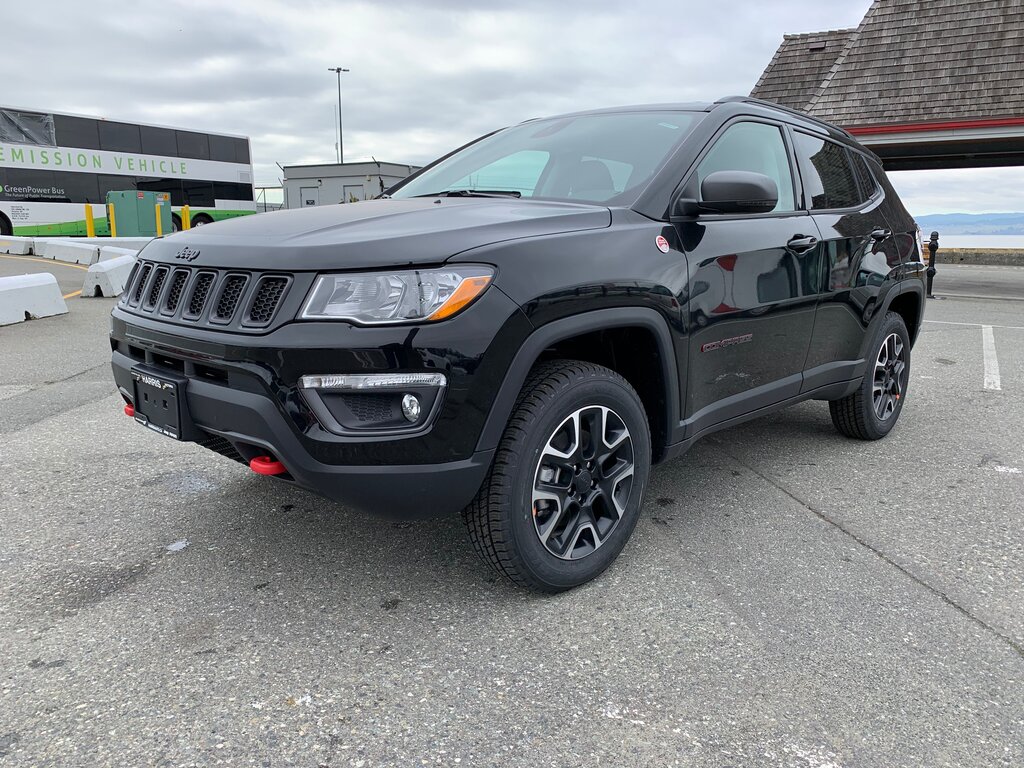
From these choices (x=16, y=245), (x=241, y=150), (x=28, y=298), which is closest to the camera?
(x=28, y=298)

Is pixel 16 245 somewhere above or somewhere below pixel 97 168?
below

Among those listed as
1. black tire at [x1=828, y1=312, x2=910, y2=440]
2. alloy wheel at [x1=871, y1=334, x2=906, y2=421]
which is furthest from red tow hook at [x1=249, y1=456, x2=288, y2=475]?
alloy wheel at [x1=871, y1=334, x2=906, y2=421]

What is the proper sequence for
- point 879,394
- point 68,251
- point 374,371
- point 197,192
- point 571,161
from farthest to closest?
point 197,192, point 68,251, point 879,394, point 571,161, point 374,371

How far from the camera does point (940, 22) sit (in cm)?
1555

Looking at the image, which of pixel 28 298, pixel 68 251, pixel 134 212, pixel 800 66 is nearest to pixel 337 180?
pixel 134 212

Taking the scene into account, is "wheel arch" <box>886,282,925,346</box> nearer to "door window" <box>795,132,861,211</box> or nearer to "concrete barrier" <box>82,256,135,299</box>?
"door window" <box>795,132,861,211</box>

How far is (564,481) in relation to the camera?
2.55m

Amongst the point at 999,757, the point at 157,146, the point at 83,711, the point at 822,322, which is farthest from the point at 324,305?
the point at 157,146

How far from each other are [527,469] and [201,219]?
87.9 feet

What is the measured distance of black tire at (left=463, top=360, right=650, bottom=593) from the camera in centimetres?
238

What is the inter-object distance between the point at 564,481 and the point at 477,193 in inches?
52.7

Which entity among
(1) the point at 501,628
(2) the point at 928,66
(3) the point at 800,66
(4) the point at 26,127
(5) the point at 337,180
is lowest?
(1) the point at 501,628

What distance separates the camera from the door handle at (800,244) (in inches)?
134

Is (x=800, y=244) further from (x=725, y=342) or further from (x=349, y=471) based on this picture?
(x=349, y=471)
